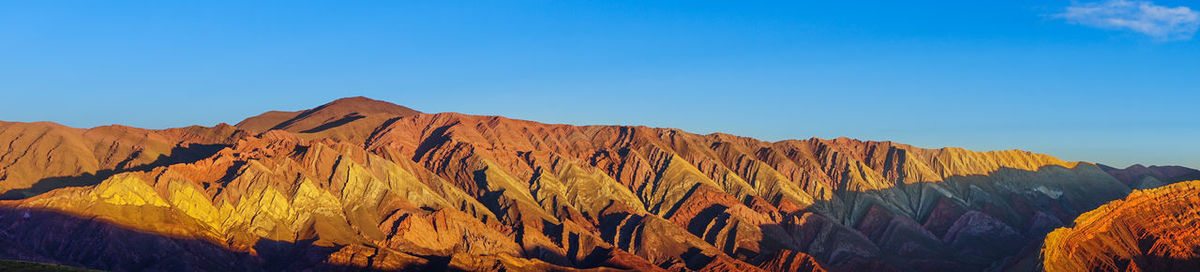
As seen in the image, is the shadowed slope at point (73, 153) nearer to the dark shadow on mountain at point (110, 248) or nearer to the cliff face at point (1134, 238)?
the dark shadow on mountain at point (110, 248)

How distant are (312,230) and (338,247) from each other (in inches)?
344

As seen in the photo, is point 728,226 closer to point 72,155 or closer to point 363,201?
point 363,201

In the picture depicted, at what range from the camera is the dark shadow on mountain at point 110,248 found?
13738 cm

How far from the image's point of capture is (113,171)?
570 ft

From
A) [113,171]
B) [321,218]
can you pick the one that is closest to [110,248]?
[321,218]

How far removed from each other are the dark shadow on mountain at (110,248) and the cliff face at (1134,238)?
77888 millimetres

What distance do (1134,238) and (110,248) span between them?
127190mm

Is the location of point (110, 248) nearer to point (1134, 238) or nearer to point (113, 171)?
point (113, 171)

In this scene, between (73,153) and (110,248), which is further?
(73,153)

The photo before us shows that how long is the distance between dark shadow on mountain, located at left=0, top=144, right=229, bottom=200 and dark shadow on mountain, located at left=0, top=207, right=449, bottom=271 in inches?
689

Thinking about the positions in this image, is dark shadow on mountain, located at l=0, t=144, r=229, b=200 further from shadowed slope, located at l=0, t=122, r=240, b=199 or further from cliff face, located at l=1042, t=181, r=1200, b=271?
cliff face, located at l=1042, t=181, r=1200, b=271

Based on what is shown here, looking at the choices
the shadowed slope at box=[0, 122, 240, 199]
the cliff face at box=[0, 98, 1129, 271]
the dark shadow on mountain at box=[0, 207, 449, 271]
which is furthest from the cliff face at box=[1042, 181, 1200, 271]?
the shadowed slope at box=[0, 122, 240, 199]

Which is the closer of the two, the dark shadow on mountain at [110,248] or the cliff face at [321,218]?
the dark shadow on mountain at [110,248]

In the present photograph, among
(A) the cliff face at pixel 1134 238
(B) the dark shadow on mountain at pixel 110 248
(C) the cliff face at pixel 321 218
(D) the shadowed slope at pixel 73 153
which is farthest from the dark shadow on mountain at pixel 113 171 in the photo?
(A) the cliff face at pixel 1134 238
